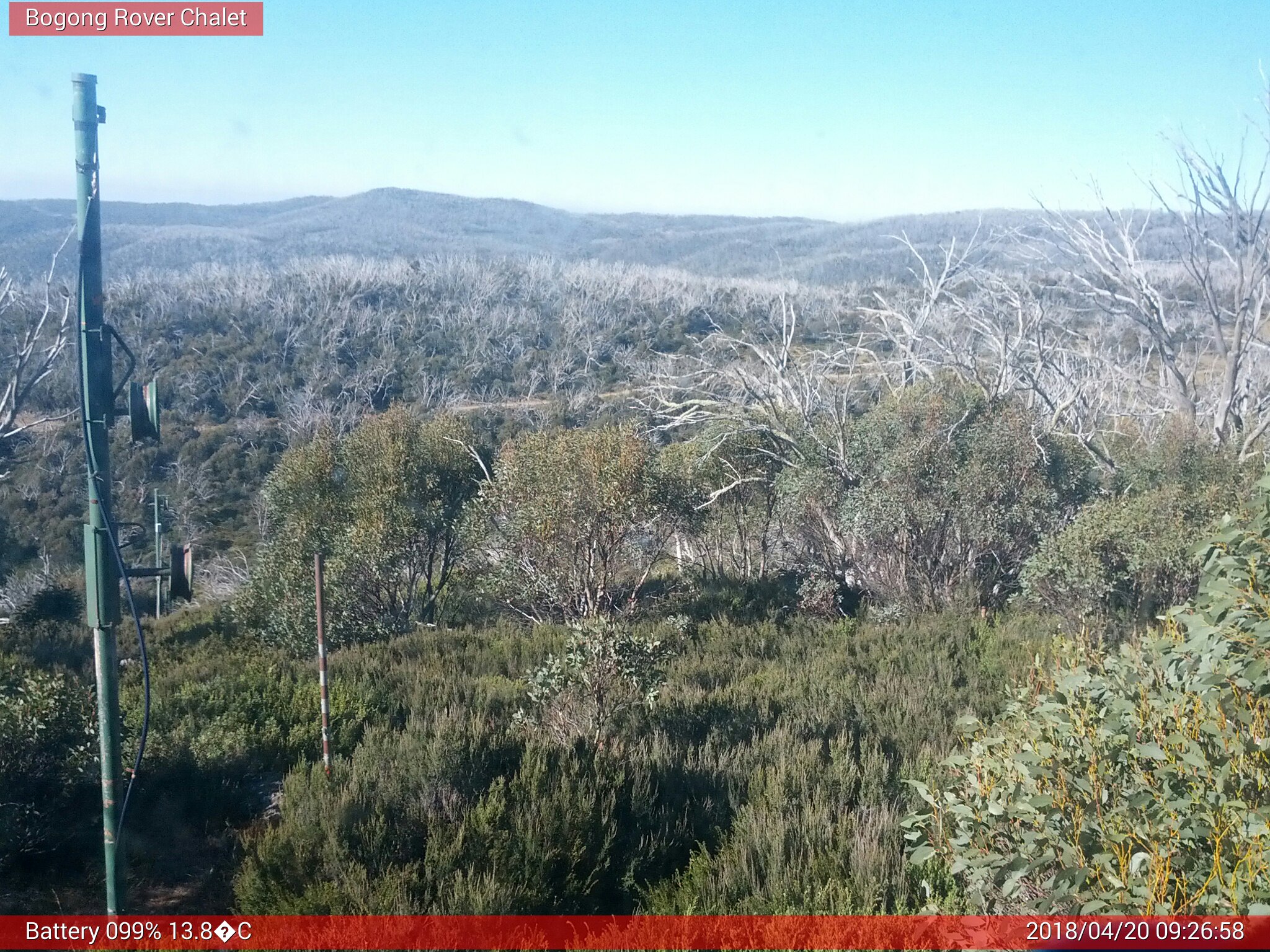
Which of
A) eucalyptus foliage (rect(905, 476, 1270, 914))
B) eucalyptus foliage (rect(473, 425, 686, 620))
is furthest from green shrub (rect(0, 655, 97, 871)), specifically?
eucalyptus foliage (rect(473, 425, 686, 620))

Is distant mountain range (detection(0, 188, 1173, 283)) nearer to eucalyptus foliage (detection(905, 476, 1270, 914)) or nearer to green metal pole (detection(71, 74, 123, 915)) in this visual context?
green metal pole (detection(71, 74, 123, 915))

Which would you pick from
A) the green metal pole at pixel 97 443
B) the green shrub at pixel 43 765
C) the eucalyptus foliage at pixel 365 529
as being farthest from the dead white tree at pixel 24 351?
the green metal pole at pixel 97 443

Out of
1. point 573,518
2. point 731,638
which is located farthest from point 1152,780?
point 573,518

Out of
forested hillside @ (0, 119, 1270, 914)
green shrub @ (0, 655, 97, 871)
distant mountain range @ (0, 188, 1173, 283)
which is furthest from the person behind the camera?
distant mountain range @ (0, 188, 1173, 283)

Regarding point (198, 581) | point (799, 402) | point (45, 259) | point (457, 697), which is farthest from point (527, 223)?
point (457, 697)

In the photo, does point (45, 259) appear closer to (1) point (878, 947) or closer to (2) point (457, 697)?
(2) point (457, 697)

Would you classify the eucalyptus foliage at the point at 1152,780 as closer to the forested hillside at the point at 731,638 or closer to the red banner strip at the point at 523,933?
the forested hillside at the point at 731,638
